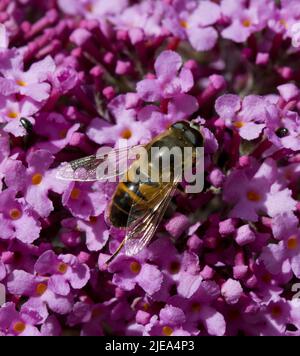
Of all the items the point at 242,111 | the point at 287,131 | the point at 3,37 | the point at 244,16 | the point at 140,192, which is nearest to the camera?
the point at 140,192

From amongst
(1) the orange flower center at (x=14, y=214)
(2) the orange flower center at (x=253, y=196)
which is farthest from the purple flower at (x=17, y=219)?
(2) the orange flower center at (x=253, y=196)

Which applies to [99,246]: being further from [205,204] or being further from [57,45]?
[57,45]

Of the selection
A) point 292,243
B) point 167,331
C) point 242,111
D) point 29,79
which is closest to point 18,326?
point 167,331

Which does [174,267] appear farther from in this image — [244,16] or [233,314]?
[244,16]

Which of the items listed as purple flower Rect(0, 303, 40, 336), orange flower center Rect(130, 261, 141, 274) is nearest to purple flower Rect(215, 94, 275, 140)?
orange flower center Rect(130, 261, 141, 274)

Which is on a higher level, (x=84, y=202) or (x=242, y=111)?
(x=242, y=111)
